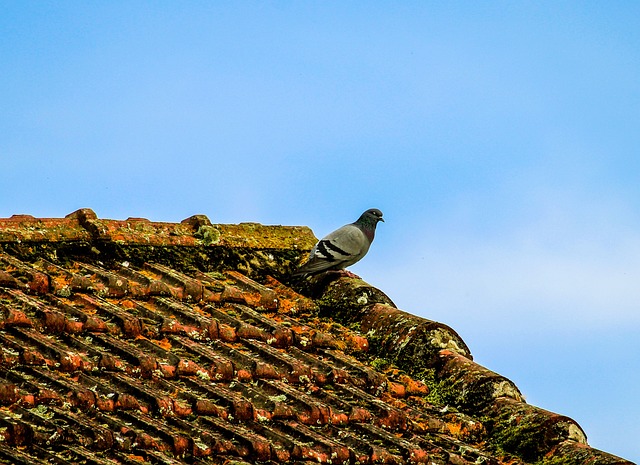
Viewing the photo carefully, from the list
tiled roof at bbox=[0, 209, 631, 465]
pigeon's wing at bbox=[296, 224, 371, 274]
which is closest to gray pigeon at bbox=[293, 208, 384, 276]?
pigeon's wing at bbox=[296, 224, 371, 274]

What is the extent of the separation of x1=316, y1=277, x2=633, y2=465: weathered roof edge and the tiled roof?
10mm

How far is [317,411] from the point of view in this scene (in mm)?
5441

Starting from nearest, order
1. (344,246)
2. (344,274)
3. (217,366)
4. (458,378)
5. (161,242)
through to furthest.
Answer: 1. (217,366)
2. (458,378)
3. (161,242)
4. (344,274)
5. (344,246)

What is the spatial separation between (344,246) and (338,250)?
326mm

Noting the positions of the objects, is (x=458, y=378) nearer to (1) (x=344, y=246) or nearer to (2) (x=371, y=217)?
(1) (x=344, y=246)

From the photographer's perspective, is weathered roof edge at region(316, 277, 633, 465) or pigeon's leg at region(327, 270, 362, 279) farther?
pigeon's leg at region(327, 270, 362, 279)

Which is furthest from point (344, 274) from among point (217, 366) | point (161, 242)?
point (217, 366)

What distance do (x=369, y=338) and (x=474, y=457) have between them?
63.6 inches

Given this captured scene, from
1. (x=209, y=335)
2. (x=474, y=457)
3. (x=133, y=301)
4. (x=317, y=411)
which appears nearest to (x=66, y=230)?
(x=133, y=301)

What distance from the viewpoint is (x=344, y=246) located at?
8.94m

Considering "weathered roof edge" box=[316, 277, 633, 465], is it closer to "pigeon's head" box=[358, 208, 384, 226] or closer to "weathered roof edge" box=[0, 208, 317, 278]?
"weathered roof edge" box=[0, 208, 317, 278]

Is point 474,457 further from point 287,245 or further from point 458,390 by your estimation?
point 287,245

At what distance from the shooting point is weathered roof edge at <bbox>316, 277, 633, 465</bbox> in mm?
5770

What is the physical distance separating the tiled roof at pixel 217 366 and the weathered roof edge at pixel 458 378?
10mm
